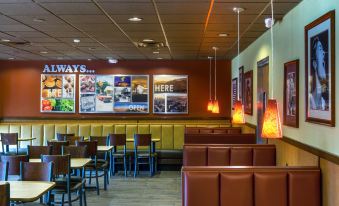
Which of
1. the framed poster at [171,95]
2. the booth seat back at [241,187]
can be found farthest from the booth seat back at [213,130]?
the booth seat back at [241,187]

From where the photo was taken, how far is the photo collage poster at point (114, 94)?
40.2 ft

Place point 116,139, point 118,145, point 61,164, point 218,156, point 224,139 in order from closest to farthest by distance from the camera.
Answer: point 61,164
point 218,156
point 224,139
point 116,139
point 118,145

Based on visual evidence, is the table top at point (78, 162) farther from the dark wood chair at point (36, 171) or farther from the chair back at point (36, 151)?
the dark wood chair at point (36, 171)

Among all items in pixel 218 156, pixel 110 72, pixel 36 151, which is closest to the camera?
pixel 218 156

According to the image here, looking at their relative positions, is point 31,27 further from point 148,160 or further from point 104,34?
point 148,160

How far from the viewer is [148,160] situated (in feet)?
32.6

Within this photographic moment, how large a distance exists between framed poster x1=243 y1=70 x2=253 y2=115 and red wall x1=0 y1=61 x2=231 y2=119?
9.44 feet

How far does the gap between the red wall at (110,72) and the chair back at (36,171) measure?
7738 mm

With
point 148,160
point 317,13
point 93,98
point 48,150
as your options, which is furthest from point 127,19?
point 93,98

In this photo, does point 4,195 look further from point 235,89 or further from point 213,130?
point 235,89

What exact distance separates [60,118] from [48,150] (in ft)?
20.8

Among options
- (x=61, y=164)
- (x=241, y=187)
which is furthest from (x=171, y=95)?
(x=241, y=187)

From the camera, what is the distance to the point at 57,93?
40.4 feet

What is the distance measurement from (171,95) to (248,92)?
3714mm
